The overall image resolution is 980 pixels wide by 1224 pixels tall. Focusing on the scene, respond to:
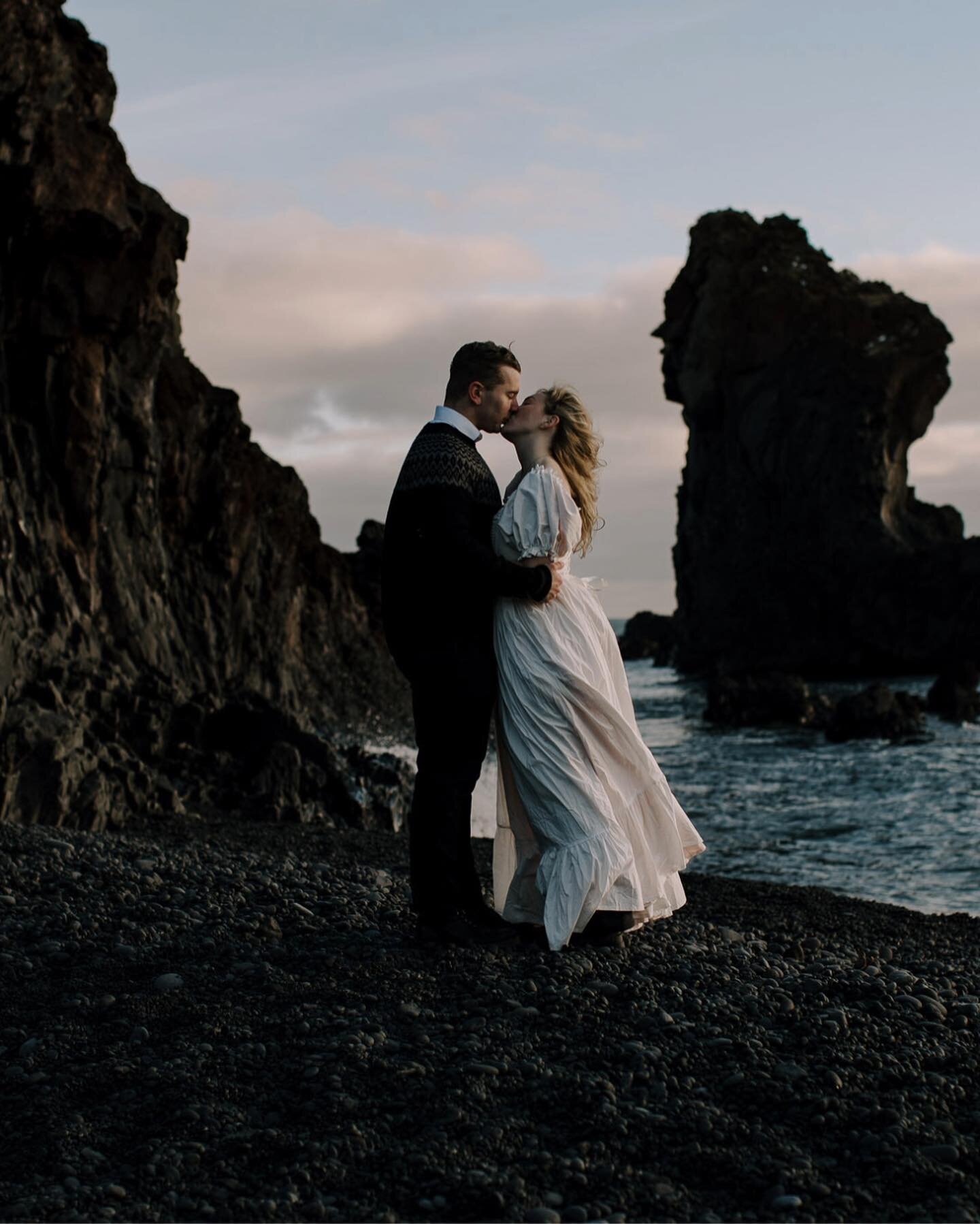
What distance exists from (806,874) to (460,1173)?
11023mm

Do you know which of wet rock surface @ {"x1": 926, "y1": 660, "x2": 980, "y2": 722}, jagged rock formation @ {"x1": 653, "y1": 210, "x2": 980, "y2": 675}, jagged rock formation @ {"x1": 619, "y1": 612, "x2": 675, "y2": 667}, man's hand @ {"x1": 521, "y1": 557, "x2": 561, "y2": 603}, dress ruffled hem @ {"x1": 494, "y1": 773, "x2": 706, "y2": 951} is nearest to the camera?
dress ruffled hem @ {"x1": 494, "y1": 773, "x2": 706, "y2": 951}

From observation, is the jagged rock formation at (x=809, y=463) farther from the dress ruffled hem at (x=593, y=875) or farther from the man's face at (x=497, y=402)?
the man's face at (x=497, y=402)

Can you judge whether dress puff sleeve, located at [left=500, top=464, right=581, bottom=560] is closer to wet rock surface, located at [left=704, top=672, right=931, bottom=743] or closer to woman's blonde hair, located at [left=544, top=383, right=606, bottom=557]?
woman's blonde hair, located at [left=544, top=383, right=606, bottom=557]

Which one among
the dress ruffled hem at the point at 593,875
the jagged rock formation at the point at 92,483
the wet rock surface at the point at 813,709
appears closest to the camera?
the dress ruffled hem at the point at 593,875

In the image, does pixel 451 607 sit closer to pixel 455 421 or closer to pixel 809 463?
pixel 455 421

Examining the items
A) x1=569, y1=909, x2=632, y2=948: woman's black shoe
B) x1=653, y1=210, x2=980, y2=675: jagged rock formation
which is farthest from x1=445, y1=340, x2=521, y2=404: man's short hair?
x1=653, y1=210, x2=980, y2=675: jagged rock formation

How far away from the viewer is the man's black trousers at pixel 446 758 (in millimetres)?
6164

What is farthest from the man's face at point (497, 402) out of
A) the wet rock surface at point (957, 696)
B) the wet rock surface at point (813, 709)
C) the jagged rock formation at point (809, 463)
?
the jagged rock formation at point (809, 463)

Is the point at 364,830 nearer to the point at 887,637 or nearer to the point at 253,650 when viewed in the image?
the point at 253,650

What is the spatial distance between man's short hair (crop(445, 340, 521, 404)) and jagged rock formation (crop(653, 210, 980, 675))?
6201cm


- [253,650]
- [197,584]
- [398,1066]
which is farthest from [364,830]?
[253,650]

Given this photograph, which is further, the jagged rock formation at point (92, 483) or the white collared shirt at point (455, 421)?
the jagged rock formation at point (92, 483)

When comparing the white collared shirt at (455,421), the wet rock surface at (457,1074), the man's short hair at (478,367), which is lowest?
→ the wet rock surface at (457,1074)

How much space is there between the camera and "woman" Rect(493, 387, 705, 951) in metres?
6.07
